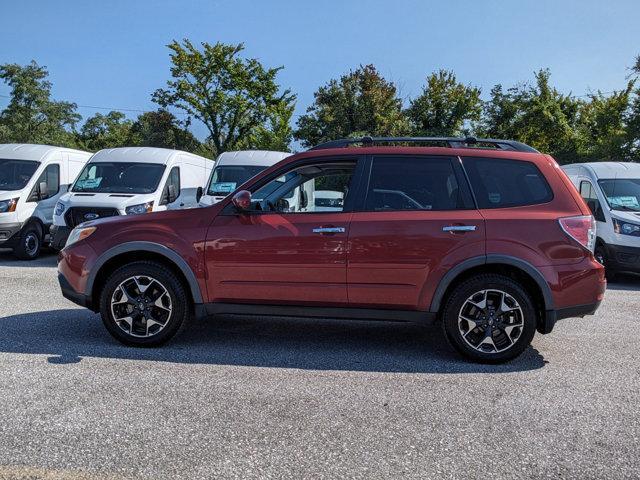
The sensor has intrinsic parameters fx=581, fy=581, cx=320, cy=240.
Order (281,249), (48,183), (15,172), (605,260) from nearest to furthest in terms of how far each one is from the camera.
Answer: (281,249)
(605,260)
(15,172)
(48,183)

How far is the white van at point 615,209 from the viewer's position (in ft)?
32.0

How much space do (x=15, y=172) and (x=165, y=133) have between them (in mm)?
36019

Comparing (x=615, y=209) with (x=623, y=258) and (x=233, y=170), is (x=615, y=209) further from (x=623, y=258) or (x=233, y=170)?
(x=233, y=170)

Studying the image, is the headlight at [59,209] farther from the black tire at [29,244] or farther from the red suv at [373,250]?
the red suv at [373,250]

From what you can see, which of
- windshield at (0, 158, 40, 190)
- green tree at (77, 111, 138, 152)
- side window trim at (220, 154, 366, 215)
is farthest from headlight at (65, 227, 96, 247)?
green tree at (77, 111, 138, 152)

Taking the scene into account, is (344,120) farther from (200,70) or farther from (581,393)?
(581,393)

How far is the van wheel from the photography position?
188 inches

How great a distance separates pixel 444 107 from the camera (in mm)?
33344

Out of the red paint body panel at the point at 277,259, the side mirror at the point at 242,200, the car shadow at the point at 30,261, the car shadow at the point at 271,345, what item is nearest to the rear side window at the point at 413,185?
the red paint body panel at the point at 277,259

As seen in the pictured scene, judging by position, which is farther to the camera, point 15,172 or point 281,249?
point 15,172

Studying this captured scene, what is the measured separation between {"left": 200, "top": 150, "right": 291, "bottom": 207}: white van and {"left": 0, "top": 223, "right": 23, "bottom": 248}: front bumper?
3.65 metres

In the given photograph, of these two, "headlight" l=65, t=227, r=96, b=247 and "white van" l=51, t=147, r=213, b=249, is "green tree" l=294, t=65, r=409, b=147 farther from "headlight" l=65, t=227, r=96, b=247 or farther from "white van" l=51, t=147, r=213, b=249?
"headlight" l=65, t=227, r=96, b=247

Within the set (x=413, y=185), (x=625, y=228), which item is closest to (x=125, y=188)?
(x=413, y=185)

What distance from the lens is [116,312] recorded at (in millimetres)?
5191
